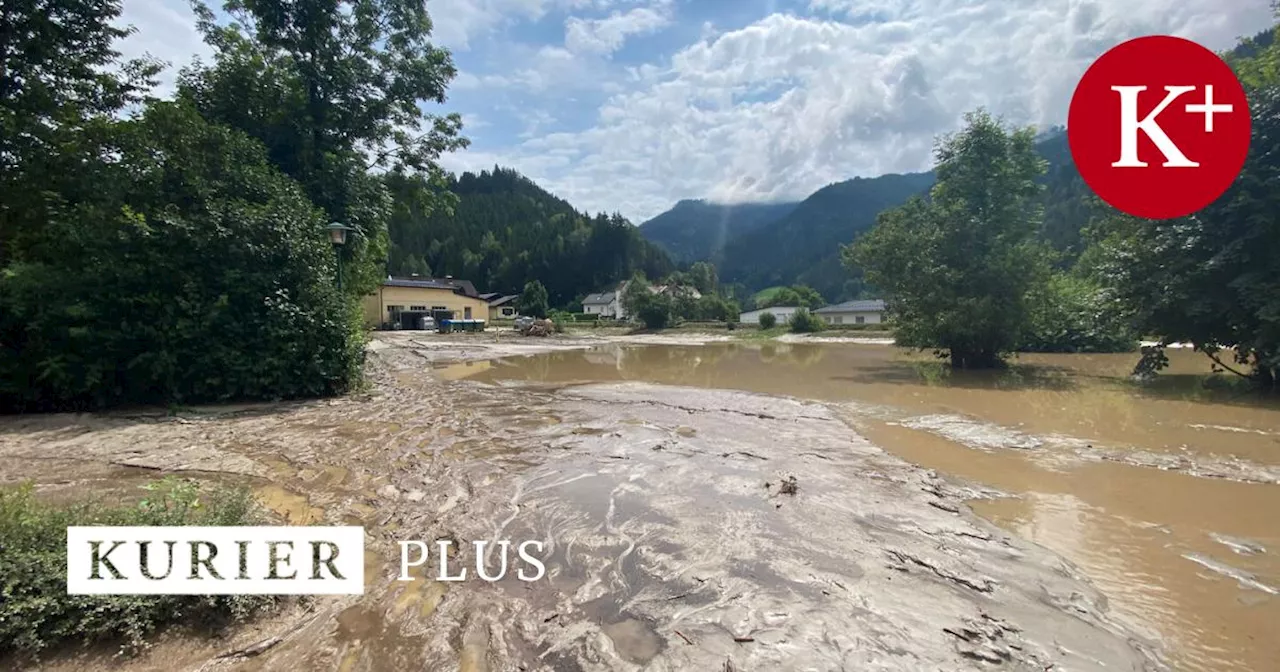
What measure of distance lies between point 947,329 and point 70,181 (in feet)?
73.1

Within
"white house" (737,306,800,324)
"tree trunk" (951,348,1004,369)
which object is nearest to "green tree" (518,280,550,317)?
"white house" (737,306,800,324)

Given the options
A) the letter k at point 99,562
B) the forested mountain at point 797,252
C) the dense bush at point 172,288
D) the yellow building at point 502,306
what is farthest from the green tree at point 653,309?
the forested mountain at point 797,252

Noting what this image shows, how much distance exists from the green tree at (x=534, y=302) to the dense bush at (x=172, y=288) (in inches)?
2424

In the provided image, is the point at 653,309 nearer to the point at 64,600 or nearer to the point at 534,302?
the point at 534,302

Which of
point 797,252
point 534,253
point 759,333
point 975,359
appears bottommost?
point 759,333

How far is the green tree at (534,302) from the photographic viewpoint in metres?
73.1

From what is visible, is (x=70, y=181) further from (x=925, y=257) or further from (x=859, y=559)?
(x=925, y=257)

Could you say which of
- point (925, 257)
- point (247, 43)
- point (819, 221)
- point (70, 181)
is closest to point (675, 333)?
point (925, 257)

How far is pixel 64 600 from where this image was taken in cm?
269

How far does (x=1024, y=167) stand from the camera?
19219 millimetres

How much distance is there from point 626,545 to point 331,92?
631 inches

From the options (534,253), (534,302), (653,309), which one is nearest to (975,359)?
(653,309)

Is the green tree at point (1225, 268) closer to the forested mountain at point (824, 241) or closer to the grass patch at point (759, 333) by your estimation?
the grass patch at point (759, 333)

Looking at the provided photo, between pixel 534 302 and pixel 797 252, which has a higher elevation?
pixel 797 252
